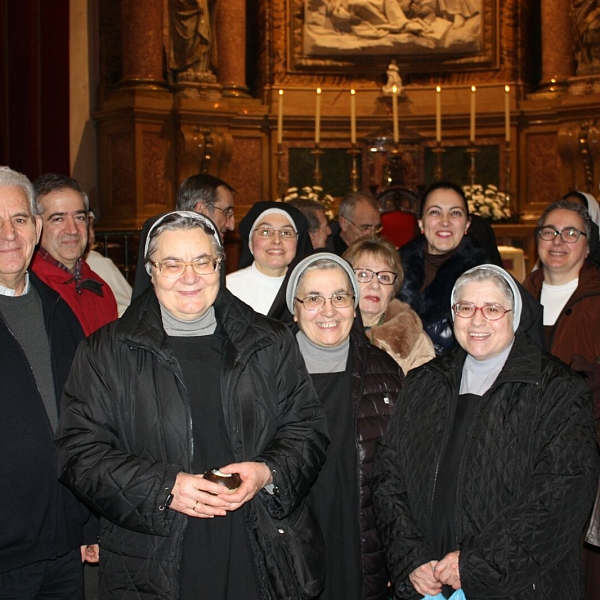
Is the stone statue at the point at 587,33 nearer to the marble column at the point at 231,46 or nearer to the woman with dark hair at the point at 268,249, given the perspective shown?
the marble column at the point at 231,46

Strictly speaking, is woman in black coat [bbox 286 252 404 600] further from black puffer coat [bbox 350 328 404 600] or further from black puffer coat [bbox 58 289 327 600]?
black puffer coat [bbox 58 289 327 600]

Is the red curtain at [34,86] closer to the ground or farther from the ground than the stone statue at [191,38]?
closer to the ground

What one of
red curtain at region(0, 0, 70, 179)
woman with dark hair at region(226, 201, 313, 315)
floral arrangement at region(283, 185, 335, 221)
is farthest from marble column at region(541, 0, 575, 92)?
woman with dark hair at region(226, 201, 313, 315)

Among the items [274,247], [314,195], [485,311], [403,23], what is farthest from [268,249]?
[403,23]

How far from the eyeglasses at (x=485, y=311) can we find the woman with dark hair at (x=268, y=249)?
149 cm

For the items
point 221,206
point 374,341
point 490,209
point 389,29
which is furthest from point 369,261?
point 389,29

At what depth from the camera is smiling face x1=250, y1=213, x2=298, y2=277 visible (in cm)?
443

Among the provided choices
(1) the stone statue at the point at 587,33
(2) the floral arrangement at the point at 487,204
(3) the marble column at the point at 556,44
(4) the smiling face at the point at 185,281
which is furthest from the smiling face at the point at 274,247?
(3) the marble column at the point at 556,44

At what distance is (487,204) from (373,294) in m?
4.54

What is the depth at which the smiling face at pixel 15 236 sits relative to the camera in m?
2.91

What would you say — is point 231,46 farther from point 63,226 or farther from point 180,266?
point 180,266

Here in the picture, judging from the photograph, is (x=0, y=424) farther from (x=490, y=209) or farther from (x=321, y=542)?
(x=490, y=209)

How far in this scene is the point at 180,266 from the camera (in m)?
2.84

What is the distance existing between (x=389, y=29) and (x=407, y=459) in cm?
790
